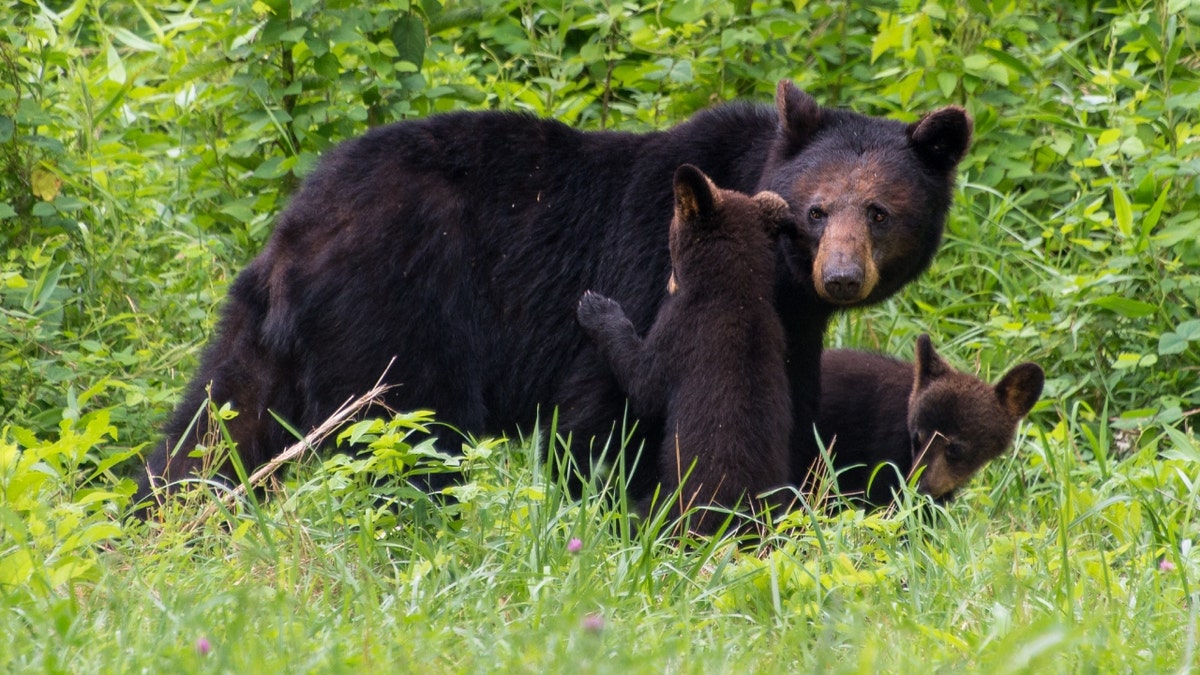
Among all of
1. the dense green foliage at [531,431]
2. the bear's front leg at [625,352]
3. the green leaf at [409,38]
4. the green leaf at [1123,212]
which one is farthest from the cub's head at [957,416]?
the green leaf at [409,38]

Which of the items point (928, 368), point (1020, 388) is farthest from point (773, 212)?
point (1020, 388)

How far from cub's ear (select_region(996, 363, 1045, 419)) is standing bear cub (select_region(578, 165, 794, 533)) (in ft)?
3.40

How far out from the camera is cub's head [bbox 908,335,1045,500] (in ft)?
18.2

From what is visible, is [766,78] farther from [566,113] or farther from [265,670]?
[265,670]

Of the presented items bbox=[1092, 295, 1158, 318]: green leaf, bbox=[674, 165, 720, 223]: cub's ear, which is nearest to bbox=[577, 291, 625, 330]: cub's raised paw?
bbox=[674, 165, 720, 223]: cub's ear

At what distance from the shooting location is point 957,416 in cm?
555

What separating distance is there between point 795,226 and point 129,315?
2.90 metres

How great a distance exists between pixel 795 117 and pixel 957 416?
1.24m

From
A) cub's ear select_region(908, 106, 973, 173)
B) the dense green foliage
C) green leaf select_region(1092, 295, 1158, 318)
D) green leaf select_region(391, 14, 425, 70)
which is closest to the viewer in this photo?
the dense green foliage

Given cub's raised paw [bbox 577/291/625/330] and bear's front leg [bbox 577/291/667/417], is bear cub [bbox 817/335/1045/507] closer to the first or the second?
bear's front leg [bbox 577/291/667/417]

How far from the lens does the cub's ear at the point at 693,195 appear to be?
4.99 m

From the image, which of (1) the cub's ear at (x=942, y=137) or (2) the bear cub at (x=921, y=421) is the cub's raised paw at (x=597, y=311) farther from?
(1) the cub's ear at (x=942, y=137)

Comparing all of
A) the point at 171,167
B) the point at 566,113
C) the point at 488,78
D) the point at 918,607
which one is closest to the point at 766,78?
the point at 566,113

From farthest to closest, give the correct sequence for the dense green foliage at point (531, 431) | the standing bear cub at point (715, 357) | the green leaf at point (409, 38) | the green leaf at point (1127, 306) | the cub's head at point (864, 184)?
the green leaf at point (409, 38) → the green leaf at point (1127, 306) → the cub's head at point (864, 184) → the standing bear cub at point (715, 357) → the dense green foliage at point (531, 431)
